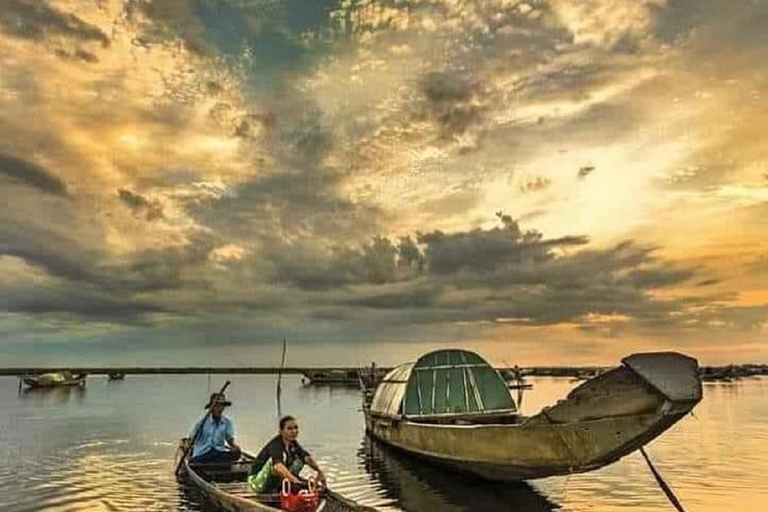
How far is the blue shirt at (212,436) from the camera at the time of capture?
→ 21.6 metres

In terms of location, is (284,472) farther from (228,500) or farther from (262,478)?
(228,500)

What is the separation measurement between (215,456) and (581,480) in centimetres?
1251

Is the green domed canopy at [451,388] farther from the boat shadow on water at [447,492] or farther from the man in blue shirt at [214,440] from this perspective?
the man in blue shirt at [214,440]

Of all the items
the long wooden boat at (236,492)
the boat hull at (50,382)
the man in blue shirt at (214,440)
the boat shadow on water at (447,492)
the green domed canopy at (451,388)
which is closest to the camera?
the long wooden boat at (236,492)

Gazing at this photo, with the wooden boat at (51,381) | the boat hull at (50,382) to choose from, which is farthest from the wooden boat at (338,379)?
the wooden boat at (51,381)

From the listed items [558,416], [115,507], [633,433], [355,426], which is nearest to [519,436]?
[558,416]

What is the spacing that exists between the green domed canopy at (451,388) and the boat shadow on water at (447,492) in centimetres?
215

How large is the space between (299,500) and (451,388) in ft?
48.1

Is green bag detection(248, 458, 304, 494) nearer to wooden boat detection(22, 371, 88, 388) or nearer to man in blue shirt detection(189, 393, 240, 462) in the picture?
man in blue shirt detection(189, 393, 240, 462)

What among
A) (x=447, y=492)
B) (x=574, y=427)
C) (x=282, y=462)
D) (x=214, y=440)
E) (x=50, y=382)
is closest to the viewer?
(x=282, y=462)

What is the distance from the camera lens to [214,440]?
21.6 metres

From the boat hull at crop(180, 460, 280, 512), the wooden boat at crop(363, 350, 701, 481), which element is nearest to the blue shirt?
the boat hull at crop(180, 460, 280, 512)

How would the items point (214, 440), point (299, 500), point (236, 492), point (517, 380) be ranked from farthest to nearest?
point (517, 380), point (214, 440), point (236, 492), point (299, 500)

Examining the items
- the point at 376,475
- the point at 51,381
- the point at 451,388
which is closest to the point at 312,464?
the point at 376,475
